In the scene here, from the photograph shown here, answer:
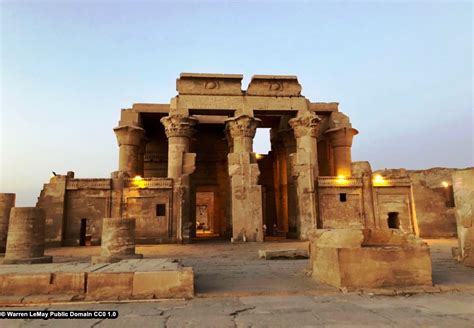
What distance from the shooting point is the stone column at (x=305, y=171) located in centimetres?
1681

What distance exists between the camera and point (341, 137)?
19422 millimetres

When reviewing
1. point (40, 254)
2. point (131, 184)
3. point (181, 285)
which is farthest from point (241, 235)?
point (181, 285)

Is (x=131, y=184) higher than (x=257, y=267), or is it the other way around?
(x=131, y=184)

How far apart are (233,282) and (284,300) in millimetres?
1554

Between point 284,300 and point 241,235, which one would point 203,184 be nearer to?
point 241,235

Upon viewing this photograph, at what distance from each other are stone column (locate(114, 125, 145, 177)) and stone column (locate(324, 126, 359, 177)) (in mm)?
11828

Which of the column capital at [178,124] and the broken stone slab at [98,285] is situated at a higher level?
the column capital at [178,124]

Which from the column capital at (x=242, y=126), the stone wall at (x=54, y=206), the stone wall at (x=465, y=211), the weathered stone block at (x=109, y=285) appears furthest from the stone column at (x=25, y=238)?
the stone wall at (x=465, y=211)

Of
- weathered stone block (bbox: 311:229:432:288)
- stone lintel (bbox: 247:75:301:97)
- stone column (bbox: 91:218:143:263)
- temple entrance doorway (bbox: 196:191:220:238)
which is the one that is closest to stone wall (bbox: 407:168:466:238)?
stone lintel (bbox: 247:75:301:97)

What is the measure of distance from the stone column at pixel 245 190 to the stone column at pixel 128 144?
19.5 feet

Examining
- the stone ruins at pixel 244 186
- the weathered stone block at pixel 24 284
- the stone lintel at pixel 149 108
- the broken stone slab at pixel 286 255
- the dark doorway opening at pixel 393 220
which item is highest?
the stone lintel at pixel 149 108

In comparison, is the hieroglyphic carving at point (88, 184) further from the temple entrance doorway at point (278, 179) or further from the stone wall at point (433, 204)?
the stone wall at point (433, 204)

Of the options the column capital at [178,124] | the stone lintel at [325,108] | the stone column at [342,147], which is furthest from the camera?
the stone lintel at [325,108]

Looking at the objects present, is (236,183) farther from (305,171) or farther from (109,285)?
(109,285)
